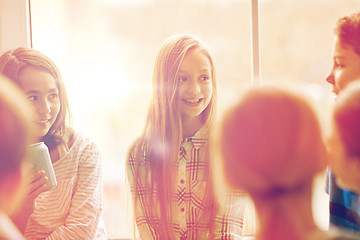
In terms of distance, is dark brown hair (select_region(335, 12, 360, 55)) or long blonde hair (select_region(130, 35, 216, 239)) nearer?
dark brown hair (select_region(335, 12, 360, 55))

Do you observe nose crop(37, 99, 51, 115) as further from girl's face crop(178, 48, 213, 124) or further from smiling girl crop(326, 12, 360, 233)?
smiling girl crop(326, 12, 360, 233)

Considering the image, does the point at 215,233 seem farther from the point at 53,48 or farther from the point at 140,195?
the point at 53,48

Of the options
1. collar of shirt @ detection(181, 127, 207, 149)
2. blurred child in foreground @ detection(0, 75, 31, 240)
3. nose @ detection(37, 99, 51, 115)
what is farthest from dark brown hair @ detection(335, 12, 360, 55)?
nose @ detection(37, 99, 51, 115)

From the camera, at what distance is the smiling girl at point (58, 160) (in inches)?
29.2

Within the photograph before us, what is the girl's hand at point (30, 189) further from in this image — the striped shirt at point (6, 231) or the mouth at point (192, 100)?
the mouth at point (192, 100)

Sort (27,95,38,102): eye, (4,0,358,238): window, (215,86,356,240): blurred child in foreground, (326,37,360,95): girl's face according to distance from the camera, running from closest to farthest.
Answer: (215,86,356,240): blurred child in foreground → (326,37,360,95): girl's face → (27,95,38,102): eye → (4,0,358,238): window

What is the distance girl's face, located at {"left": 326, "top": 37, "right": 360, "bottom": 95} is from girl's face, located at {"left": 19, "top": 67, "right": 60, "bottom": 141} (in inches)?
21.7

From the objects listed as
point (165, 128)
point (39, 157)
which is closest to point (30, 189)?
point (39, 157)

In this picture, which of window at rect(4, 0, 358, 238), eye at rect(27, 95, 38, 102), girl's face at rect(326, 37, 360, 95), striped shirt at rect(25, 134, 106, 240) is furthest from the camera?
window at rect(4, 0, 358, 238)

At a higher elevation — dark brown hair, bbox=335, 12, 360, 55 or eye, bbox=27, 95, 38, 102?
dark brown hair, bbox=335, 12, 360, 55

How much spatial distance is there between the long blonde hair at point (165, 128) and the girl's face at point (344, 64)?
1.00ft

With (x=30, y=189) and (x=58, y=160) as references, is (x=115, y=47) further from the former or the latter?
(x=30, y=189)

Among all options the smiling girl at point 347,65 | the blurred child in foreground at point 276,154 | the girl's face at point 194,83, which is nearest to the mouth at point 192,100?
the girl's face at point 194,83

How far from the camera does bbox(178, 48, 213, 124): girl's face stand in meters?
0.76
